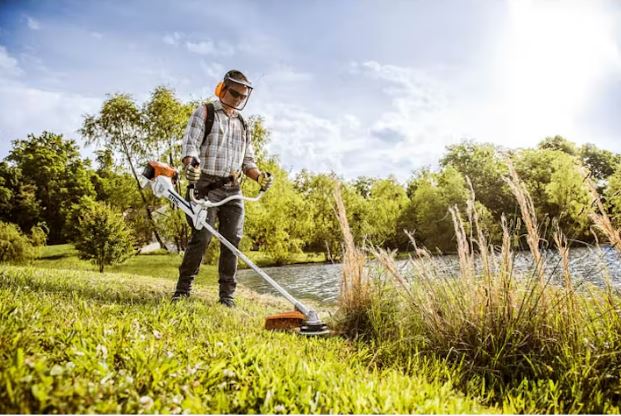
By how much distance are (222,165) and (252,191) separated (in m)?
19.3

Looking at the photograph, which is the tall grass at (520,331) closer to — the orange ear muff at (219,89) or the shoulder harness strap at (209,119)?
A: the shoulder harness strap at (209,119)

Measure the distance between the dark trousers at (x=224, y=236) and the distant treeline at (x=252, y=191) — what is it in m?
12.9

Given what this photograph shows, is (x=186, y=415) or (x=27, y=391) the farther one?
(x=186, y=415)

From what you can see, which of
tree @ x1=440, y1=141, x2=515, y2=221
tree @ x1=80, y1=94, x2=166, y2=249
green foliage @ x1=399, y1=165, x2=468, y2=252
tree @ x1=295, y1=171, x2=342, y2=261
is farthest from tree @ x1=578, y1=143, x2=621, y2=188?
tree @ x1=80, y1=94, x2=166, y2=249

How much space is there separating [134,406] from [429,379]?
71.6 inches

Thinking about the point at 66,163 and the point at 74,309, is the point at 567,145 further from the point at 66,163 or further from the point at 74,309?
the point at 74,309

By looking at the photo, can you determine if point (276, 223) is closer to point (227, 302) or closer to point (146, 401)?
point (227, 302)

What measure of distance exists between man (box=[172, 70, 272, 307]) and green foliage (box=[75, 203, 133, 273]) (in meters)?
10.2

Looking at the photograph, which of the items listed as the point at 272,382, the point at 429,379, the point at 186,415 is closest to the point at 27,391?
the point at 186,415

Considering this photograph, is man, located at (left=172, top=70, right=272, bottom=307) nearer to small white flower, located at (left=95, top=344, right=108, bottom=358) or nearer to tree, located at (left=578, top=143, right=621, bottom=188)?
small white flower, located at (left=95, top=344, right=108, bottom=358)

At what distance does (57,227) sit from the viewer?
116 feet

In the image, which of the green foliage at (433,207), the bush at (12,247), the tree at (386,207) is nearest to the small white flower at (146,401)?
A: the bush at (12,247)

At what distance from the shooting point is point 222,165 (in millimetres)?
4645

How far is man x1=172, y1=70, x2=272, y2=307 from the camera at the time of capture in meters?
4.50
